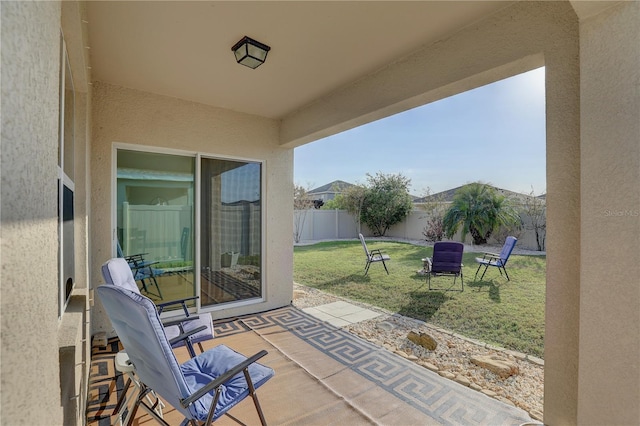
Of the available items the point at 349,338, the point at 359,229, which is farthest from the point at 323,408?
the point at 359,229

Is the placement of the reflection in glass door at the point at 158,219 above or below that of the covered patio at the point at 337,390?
above

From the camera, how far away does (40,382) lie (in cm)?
71

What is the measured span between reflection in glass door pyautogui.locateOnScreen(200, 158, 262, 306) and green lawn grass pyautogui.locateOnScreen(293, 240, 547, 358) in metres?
2.03

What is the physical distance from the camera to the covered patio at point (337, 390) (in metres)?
2.33

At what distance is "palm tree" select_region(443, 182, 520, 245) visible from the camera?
1197cm

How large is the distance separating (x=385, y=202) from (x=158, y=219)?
13740 millimetres

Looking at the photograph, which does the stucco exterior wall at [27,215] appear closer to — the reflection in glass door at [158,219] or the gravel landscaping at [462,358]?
the gravel landscaping at [462,358]

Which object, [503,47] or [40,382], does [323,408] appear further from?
[503,47]

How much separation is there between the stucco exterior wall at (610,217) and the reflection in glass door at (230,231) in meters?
4.15

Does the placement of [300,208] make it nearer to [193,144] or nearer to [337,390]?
[193,144]

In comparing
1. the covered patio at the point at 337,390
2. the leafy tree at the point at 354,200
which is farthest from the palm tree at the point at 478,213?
the covered patio at the point at 337,390

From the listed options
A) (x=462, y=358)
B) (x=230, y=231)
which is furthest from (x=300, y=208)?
(x=462, y=358)

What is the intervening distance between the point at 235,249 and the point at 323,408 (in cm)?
295

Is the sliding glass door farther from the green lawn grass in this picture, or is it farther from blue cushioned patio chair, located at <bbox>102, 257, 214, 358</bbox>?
the green lawn grass
